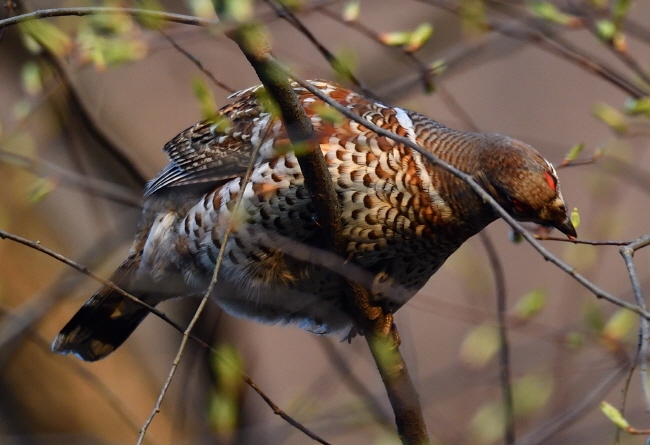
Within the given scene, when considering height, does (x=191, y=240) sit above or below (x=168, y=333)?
above

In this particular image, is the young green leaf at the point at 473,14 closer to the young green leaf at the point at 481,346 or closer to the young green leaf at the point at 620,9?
the young green leaf at the point at 620,9

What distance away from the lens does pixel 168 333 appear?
573 cm

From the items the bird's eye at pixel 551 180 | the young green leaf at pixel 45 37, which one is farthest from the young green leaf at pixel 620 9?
the young green leaf at pixel 45 37

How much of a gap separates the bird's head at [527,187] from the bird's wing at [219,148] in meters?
1.00

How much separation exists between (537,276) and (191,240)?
4.23 m

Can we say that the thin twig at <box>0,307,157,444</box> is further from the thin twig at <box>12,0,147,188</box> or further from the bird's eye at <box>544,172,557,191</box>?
the bird's eye at <box>544,172,557,191</box>

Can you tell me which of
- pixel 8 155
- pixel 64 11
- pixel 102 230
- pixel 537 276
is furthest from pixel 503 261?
pixel 64 11

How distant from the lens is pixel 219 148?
3719 mm

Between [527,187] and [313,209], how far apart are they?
83 centimetres

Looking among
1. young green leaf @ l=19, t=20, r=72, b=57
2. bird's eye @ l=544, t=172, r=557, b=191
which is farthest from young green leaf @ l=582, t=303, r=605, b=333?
young green leaf @ l=19, t=20, r=72, b=57

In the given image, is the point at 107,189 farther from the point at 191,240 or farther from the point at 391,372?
the point at 391,372

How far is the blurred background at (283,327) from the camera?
11.9 feet

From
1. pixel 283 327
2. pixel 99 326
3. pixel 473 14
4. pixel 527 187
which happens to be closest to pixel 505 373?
pixel 527 187

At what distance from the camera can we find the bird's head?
3000mm
